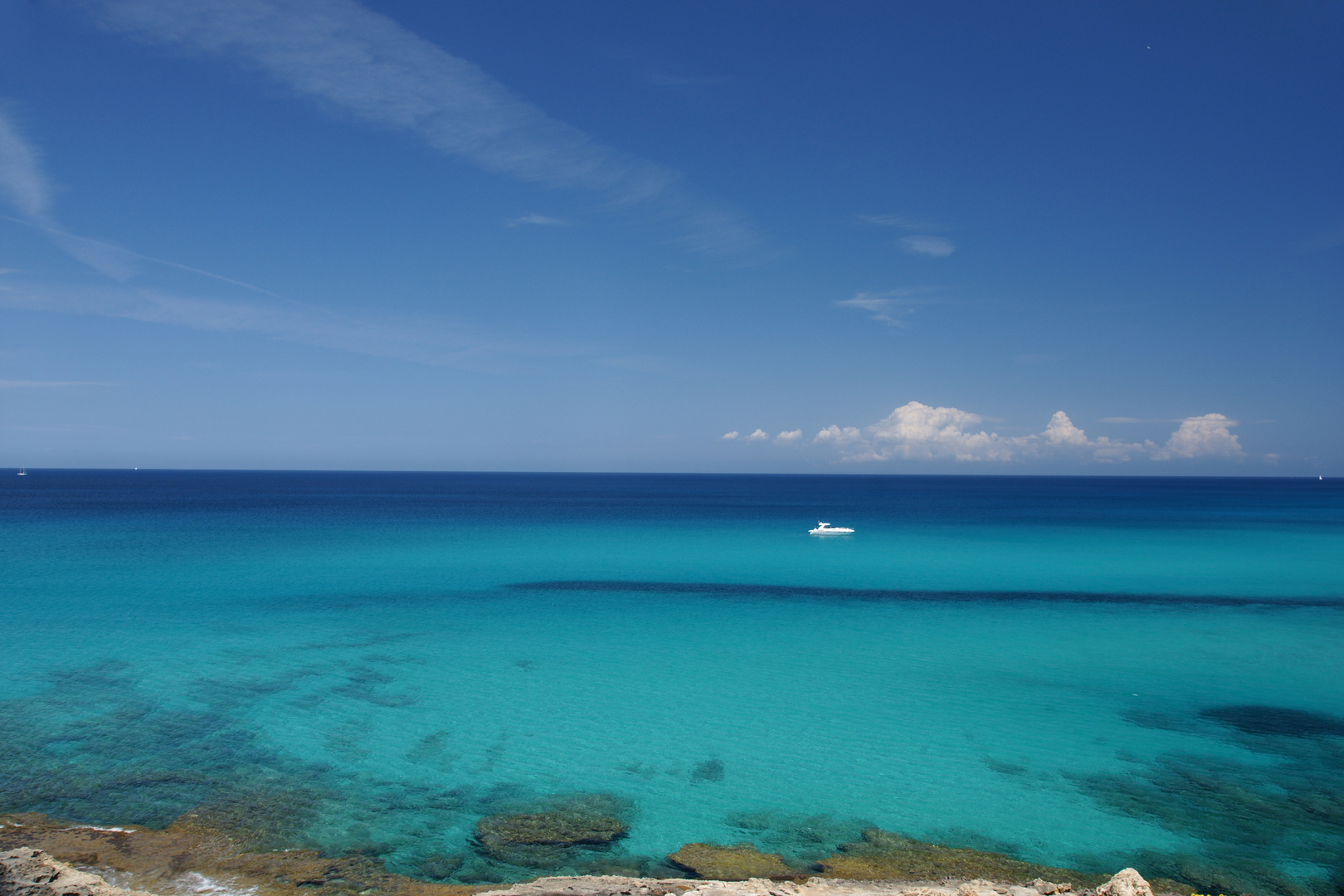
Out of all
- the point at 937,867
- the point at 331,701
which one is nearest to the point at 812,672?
the point at 937,867

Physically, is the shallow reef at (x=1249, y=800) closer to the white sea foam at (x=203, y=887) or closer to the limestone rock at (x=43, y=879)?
the white sea foam at (x=203, y=887)

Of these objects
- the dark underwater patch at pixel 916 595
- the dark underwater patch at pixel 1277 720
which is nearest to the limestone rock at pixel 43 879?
the dark underwater patch at pixel 1277 720

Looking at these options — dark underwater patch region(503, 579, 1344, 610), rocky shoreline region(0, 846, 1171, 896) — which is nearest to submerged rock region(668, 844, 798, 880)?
rocky shoreline region(0, 846, 1171, 896)

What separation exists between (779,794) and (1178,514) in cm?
8552

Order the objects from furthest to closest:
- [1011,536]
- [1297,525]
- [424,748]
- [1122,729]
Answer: [1297,525] < [1011,536] < [1122,729] < [424,748]

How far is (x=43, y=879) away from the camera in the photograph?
771 centimetres

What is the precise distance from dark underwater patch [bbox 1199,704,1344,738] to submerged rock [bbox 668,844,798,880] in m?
11.0

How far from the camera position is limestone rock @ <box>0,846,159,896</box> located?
24.6 ft

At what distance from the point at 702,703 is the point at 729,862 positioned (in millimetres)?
6539

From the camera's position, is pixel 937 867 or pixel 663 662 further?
pixel 663 662

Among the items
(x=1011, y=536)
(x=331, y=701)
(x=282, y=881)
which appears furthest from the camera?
(x=1011, y=536)

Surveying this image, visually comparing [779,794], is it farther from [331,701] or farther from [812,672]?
[331,701]

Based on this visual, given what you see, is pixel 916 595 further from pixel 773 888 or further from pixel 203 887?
pixel 203 887

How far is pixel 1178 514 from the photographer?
77.8 m
